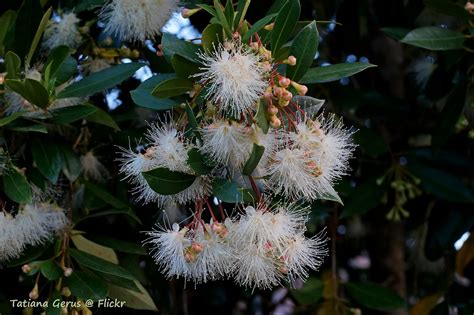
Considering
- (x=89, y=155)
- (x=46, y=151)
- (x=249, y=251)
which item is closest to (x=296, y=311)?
(x=89, y=155)

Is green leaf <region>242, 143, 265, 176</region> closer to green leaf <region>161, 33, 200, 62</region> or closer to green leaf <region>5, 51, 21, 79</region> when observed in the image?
green leaf <region>161, 33, 200, 62</region>

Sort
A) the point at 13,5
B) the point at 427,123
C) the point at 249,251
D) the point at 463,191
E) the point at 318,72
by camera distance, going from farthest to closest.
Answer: the point at 427,123 < the point at 463,191 < the point at 13,5 < the point at 318,72 < the point at 249,251

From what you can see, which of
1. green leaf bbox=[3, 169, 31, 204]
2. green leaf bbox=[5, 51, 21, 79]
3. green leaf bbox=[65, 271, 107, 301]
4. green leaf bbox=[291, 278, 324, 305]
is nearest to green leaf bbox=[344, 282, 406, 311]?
green leaf bbox=[291, 278, 324, 305]

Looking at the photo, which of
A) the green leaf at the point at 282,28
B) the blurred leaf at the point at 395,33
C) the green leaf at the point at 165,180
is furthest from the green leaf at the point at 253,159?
the blurred leaf at the point at 395,33

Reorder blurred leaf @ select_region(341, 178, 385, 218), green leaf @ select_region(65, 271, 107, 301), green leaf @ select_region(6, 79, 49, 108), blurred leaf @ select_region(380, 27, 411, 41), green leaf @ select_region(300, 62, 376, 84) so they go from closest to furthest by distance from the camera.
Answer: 1. green leaf @ select_region(300, 62, 376, 84)
2. green leaf @ select_region(6, 79, 49, 108)
3. green leaf @ select_region(65, 271, 107, 301)
4. blurred leaf @ select_region(380, 27, 411, 41)
5. blurred leaf @ select_region(341, 178, 385, 218)

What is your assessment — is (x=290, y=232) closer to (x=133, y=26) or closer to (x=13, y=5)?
(x=133, y=26)

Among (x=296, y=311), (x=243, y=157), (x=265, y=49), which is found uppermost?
(x=265, y=49)
